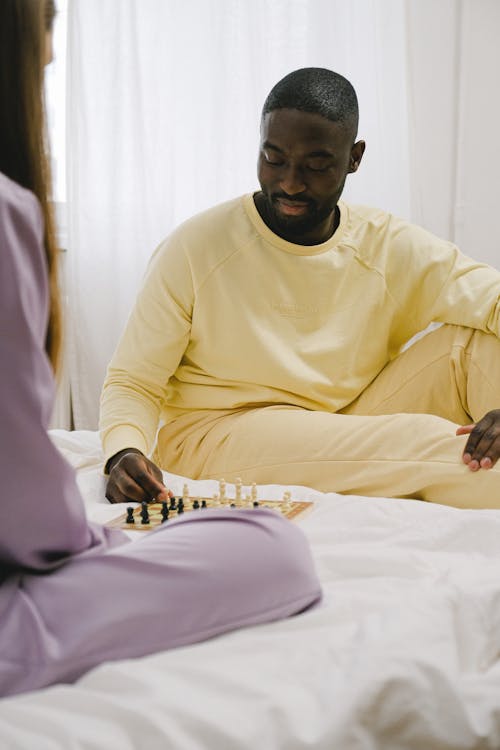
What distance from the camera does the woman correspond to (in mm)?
829

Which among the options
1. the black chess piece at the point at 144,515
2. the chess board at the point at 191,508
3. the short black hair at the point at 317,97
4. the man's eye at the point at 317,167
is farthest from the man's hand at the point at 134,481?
the short black hair at the point at 317,97

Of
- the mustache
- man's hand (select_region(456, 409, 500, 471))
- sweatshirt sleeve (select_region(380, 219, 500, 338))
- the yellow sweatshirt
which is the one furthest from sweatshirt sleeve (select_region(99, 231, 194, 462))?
man's hand (select_region(456, 409, 500, 471))

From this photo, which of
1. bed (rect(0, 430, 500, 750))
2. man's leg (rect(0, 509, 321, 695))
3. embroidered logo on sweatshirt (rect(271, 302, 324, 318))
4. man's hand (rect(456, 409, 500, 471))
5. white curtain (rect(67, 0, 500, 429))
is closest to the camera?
bed (rect(0, 430, 500, 750))

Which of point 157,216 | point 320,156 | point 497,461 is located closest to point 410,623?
point 497,461

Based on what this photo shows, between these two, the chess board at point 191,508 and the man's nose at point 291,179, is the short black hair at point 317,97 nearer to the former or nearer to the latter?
the man's nose at point 291,179

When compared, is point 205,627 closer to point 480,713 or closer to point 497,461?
point 480,713

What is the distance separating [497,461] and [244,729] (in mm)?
1156

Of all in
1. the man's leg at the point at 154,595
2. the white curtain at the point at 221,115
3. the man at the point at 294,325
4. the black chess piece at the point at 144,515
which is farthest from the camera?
the white curtain at the point at 221,115

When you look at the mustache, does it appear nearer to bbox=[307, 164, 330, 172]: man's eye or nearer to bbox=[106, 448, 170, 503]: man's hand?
bbox=[307, 164, 330, 172]: man's eye

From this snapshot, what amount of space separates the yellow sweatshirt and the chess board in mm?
340

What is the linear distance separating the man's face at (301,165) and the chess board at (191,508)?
726 mm

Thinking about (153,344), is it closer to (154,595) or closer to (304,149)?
(304,149)

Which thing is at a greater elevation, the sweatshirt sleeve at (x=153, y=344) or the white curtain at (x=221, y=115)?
the white curtain at (x=221, y=115)

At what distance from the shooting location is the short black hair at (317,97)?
2.14 metres
